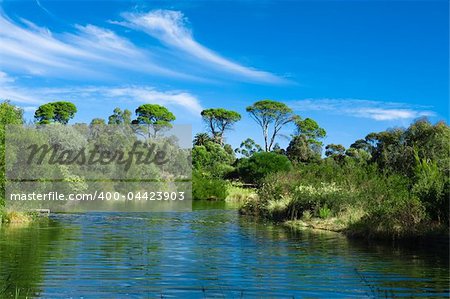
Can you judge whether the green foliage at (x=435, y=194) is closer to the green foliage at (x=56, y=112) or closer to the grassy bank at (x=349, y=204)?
the grassy bank at (x=349, y=204)

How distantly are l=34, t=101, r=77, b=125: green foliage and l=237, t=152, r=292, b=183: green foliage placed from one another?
3053cm

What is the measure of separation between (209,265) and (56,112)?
6816 centimetres

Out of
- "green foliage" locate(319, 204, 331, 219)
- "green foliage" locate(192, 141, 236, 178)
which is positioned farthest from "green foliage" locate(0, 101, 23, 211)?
"green foliage" locate(192, 141, 236, 178)

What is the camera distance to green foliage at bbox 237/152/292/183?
59931 millimetres

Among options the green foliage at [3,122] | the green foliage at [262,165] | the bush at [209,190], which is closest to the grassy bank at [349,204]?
the green foliage at [3,122]

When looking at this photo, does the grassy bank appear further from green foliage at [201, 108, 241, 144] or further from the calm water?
green foliage at [201, 108, 241, 144]

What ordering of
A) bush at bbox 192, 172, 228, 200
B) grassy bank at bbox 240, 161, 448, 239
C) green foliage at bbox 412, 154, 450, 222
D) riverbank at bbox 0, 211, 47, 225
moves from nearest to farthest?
green foliage at bbox 412, 154, 450, 222, grassy bank at bbox 240, 161, 448, 239, riverbank at bbox 0, 211, 47, 225, bush at bbox 192, 172, 228, 200

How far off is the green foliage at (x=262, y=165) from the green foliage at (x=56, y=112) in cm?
3053

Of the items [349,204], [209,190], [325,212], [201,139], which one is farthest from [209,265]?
[201,139]

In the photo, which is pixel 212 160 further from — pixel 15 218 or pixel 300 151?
pixel 15 218

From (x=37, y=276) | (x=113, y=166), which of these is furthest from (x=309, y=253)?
(x=113, y=166)

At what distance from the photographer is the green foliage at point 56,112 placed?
76312mm

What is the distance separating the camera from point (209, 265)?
15.6m

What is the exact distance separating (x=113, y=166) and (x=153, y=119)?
1388 inches
